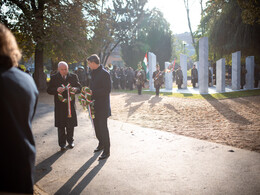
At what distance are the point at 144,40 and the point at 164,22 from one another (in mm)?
→ 5651

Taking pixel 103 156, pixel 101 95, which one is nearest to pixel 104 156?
pixel 103 156

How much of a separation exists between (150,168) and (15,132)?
293cm

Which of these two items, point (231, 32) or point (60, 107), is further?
point (231, 32)

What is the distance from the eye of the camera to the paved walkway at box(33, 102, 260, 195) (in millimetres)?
3379

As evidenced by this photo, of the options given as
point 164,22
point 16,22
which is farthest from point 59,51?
point 164,22

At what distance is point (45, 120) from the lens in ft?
28.3

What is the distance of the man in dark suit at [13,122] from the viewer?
1543 mm

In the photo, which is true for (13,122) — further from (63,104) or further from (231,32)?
(231,32)

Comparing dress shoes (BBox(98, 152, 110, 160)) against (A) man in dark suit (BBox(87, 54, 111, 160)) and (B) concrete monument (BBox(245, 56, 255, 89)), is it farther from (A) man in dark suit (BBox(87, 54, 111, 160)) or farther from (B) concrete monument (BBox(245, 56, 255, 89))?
(B) concrete monument (BBox(245, 56, 255, 89))

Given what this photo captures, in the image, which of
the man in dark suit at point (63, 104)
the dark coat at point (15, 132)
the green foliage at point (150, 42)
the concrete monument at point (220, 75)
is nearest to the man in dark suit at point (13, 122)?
the dark coat at point (15, 132)

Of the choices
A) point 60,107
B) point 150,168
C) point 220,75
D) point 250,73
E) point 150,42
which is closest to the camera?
point 150,168

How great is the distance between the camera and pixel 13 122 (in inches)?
61.9

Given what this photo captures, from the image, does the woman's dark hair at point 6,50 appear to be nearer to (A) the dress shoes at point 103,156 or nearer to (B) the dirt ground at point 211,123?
(A) the dress shoes at point 103,156

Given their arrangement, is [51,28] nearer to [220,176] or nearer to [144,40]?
[220,176]
